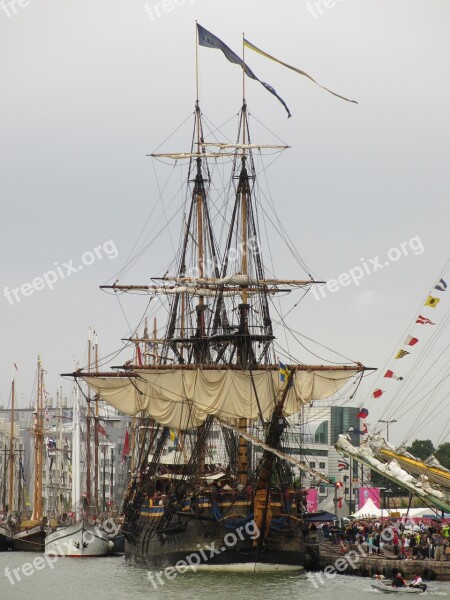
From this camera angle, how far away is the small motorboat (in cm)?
4791

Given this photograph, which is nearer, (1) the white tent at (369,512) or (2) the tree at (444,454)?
(1) the white tent at (369,512)

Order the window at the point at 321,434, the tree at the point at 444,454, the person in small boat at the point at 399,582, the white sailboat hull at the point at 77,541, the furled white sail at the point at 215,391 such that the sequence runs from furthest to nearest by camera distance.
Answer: the window at the point at 321,434 → the tree at the point at 444,454 → the white sailboat hull at the point at 77,541 → the furled white sail at the point at 215,391 → the person in small boat at the point at 399,582

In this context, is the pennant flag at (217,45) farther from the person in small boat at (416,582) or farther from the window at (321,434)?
the window at (321,434)

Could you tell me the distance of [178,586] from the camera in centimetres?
5347

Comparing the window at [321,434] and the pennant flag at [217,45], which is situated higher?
the pennant flag at [217,45]

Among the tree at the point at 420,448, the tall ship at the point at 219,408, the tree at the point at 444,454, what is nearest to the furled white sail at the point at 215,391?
the tall ship at the point at 219,408

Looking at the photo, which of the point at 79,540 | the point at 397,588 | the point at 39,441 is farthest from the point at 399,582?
the point at 39,441

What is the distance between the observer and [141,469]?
257 feet

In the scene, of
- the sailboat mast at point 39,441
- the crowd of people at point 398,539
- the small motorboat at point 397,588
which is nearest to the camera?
the small motorboat at point 397,588

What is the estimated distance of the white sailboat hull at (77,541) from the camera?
258ft

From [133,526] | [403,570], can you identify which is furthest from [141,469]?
[403,570]

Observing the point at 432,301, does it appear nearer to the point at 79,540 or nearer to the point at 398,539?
the point at 398,539

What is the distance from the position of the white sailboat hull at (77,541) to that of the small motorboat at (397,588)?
32.2 meters

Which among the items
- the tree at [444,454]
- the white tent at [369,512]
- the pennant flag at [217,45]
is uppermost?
the pennant flag at [217,45]
